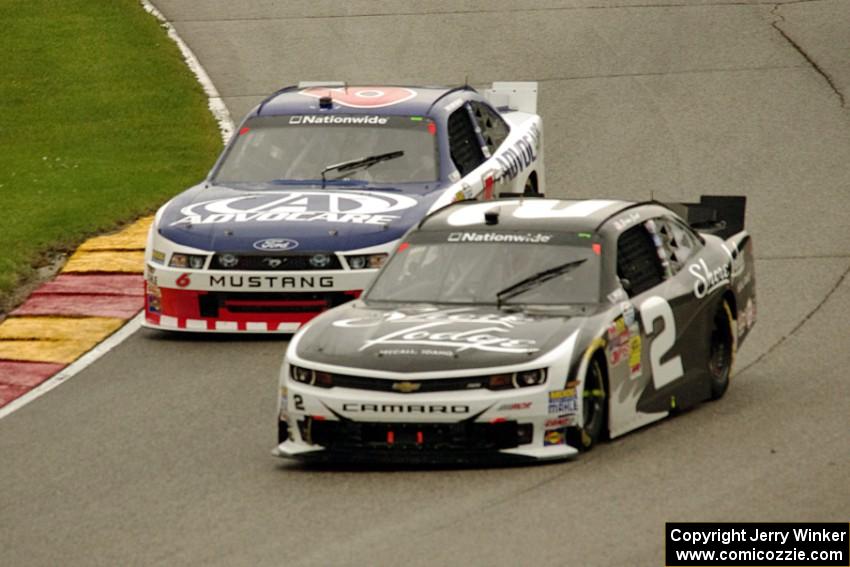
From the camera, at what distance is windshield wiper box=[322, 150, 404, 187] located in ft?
52.5

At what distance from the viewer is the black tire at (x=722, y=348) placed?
12.6 meters

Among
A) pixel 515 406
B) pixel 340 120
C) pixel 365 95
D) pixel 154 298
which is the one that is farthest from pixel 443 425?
pixel 365 95

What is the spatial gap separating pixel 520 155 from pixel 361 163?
195cm

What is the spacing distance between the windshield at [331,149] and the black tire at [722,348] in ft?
12.5

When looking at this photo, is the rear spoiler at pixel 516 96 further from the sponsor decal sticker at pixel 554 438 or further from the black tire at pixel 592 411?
the sponsor decal sticker at pixel 554 438

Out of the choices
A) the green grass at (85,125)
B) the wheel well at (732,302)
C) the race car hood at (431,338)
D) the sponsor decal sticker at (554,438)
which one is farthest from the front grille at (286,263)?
the sponsor decal sticker at (554,438)

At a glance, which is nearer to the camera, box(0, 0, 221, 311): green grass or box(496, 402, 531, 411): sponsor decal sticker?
box(496, 402, 531, 411): sponsor decal sticker

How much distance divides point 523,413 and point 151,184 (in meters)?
10.2

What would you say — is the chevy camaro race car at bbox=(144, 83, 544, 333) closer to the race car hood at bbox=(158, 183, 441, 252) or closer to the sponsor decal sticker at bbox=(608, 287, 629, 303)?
the race car hood at bbox=(158, 183, 441, 252)

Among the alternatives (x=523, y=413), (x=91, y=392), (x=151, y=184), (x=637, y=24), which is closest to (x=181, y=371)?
(x=91, y=392)

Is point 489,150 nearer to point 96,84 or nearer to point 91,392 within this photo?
point 91,392

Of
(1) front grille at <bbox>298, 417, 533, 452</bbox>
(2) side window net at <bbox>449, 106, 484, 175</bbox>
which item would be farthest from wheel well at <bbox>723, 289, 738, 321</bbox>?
(2) side window net at <bbox>449, 106, 484, 175</bbox>

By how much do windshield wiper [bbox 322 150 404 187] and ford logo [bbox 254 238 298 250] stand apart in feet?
4.27

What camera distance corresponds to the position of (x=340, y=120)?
1647cm
